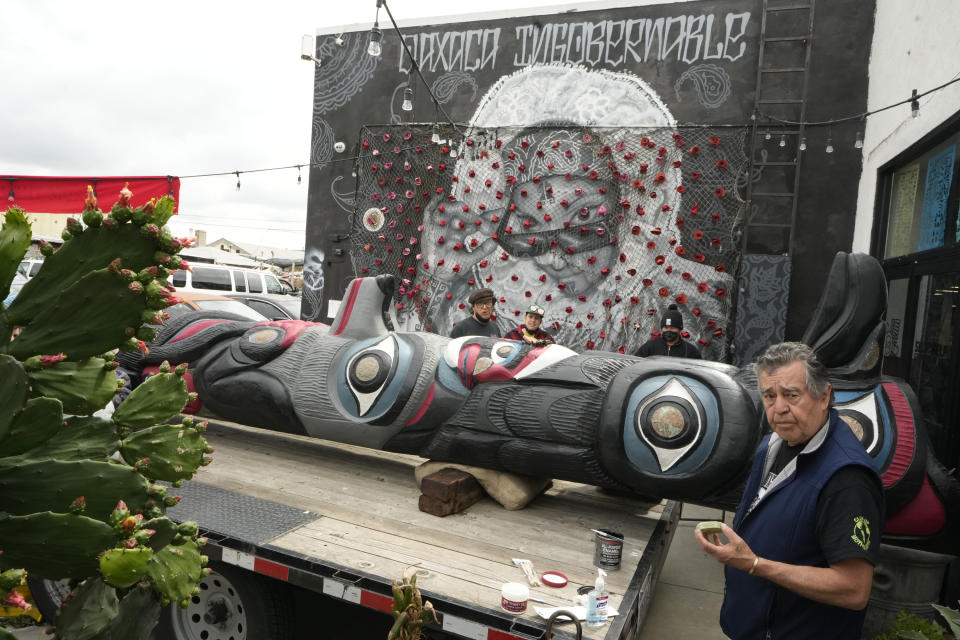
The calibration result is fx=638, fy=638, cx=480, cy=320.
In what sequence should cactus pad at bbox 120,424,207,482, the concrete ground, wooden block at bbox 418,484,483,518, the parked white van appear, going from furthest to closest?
the parked white van → the concrete ground → wooden block at bbox 418,484,483,518 → cactus pad at bbox 120,424,207,482

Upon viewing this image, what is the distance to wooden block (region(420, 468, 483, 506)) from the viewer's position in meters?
3.40

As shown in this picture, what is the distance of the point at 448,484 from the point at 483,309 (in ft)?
6.50

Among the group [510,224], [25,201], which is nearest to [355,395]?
[510,224]

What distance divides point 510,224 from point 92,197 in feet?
21.3

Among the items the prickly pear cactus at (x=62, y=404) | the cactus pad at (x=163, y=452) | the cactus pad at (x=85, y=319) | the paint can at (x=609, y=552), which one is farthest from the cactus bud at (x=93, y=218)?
the paint can at (x=609, y=552)

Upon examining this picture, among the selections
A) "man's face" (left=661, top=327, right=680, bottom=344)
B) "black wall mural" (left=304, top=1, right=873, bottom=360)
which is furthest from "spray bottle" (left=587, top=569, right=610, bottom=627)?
"black wall mural" (left=304, top=1, right=873, bottom=360)

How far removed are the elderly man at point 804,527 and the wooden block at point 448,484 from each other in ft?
5.40

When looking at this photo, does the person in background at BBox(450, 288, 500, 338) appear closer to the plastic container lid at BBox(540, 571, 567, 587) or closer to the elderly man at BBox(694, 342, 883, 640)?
the plastic container lid at BBox(540, 571, 567, 587)

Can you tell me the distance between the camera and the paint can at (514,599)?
232cm

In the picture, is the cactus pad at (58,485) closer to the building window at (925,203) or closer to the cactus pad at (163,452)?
the cactus pad at (163,452)

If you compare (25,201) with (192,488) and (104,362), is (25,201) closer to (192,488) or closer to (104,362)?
(192,488)

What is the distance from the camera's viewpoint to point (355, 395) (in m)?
3.95

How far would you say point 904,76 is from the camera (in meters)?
5.08

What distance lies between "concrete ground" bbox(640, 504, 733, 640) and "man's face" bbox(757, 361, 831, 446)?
7.61ft
